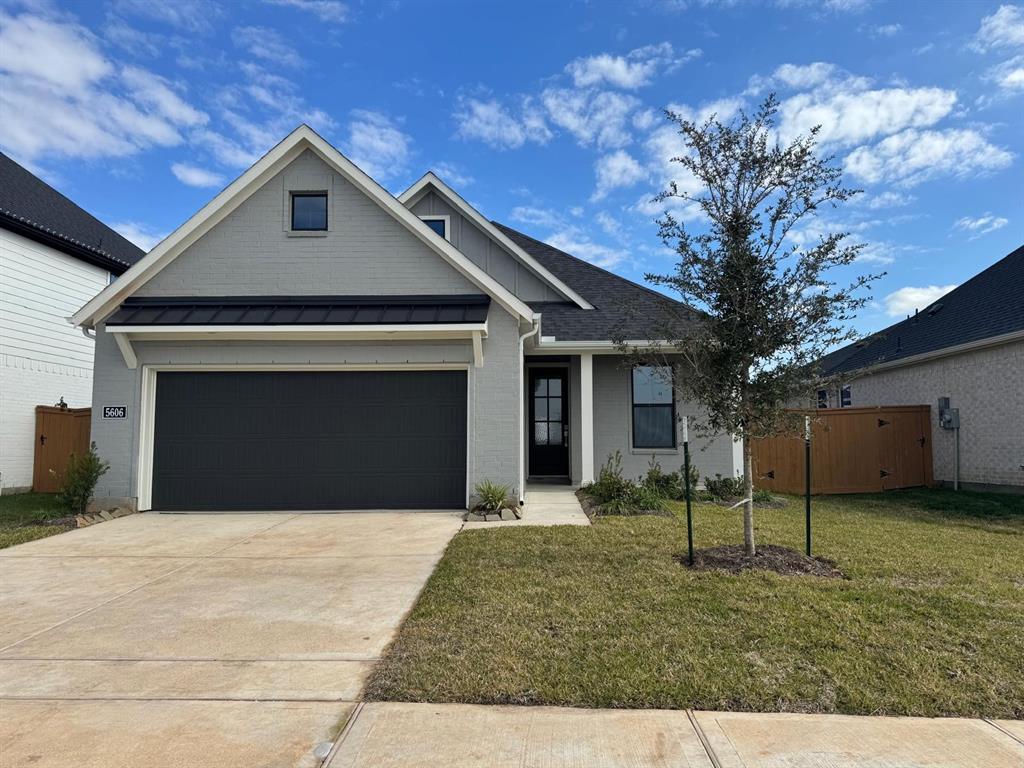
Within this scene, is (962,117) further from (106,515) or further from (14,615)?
(106,515)

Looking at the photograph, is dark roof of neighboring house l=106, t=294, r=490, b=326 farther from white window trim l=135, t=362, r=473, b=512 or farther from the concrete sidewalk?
the concrete sidewalk

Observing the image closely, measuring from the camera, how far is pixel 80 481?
9.25 meters

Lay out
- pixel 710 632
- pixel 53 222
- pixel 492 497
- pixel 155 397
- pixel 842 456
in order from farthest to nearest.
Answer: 1. pixel 53 222
2. pixel 842 456
3. pixel 155 397
4. pixel 492 497
5. pixel 710 632

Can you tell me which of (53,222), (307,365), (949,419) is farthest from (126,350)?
(949,419)

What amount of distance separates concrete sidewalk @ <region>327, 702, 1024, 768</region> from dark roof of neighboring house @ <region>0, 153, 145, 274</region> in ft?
47.1

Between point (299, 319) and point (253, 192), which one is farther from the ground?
point (253, 192)

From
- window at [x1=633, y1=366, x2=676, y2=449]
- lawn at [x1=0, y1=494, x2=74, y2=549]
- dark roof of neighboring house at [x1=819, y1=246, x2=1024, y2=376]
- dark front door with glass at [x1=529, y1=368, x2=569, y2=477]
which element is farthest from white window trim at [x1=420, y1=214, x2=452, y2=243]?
lawn at [x1=0, y1=494, x2=74, y2=549]

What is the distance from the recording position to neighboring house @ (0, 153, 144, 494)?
1234 cm

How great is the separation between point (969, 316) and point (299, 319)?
15.0 m

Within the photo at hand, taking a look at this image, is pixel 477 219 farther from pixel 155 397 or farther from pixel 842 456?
pixel 842 456

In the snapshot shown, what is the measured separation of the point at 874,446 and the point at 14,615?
47.7ft

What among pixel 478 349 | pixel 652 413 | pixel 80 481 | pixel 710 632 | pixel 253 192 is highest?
pixel 253 192

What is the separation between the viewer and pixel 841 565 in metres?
6.03

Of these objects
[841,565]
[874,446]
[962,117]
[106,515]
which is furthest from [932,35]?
[106,515]
